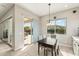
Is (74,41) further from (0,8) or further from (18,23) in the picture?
(0,8)

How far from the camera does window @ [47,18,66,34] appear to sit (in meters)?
1.55

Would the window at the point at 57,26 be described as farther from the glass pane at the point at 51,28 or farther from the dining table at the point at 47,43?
the dining table at the point at 47,43

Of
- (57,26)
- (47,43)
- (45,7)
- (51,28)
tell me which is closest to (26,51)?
(47,43)

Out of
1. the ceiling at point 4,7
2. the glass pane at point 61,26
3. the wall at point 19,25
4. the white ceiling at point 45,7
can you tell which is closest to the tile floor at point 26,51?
the wall at point 19,25

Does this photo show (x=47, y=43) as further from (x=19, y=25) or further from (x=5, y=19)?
(x=5, y=19)

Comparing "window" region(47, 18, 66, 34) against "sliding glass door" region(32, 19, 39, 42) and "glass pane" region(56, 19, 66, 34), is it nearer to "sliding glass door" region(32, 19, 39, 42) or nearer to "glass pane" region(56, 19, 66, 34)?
"glass pane" region(56, 19, 66, 34)

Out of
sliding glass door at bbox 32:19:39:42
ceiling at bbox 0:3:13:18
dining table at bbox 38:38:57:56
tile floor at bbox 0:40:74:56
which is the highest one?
ceiling at bbox 0:3:13:18

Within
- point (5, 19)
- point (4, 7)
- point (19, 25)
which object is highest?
point (4, 7)

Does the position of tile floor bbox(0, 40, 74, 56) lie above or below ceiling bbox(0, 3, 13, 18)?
below

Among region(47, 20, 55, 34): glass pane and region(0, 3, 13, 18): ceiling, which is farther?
region(47, 20, 55, 34): glass pane

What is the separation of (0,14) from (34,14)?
707mm

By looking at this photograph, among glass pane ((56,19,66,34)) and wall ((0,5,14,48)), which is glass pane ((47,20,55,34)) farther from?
wall ((0,5,14,48))

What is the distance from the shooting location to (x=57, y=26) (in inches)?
62.8

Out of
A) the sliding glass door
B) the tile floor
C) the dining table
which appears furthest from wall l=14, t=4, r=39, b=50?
the dining table
